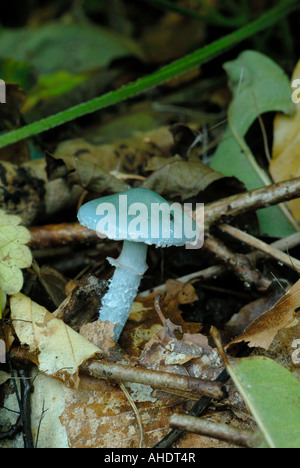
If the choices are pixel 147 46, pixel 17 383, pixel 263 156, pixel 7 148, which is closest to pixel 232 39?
pixel 263 156

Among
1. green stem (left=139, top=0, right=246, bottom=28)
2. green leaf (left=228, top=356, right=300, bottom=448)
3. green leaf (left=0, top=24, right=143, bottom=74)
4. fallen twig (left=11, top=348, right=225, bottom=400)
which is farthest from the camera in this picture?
green leaf (left=0, top=24, right=143, bottom=74)

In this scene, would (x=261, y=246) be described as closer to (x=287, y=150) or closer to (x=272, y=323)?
(x=272, y=323)

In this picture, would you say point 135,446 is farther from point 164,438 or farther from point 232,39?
point 232,39

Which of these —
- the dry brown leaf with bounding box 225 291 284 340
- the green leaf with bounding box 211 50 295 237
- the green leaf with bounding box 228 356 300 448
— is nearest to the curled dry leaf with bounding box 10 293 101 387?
the green leaf with bounding box 228 356 300 448

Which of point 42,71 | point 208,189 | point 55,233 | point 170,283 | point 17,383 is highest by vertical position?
point 42,71

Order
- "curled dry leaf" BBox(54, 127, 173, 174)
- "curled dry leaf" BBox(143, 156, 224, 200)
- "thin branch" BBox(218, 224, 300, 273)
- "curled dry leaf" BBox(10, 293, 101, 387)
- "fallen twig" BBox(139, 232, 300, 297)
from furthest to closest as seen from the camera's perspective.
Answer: "curled dry leaf" BBox(54, 127, 173, 174) < "curled dry leaf" BBox(143, 156, 224, 200) < "fallen twig" BBox(139, 232, 300, 297) < "thin branch" BBox(218, 224, 300, 273) < "curled dry leaf" BBox(10, 293, 101, 387)

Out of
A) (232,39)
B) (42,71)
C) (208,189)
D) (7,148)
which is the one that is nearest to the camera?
(208,189)

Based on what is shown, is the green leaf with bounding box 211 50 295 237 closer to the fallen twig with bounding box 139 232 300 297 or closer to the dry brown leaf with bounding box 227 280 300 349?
the fallen twig with bounding box 139 232 300 297

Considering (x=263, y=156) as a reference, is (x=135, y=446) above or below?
below
